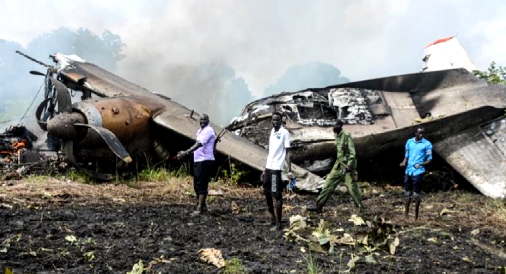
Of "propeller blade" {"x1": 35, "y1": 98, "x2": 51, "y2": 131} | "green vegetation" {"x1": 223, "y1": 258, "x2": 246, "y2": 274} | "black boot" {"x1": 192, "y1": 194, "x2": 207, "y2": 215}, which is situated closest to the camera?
"green vegetation" {"x1": 223, "y1": 258, "x2": 246, "y2": 274}

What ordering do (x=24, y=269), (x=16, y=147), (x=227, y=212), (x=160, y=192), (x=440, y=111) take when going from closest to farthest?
(x=24, y=269) → (x=227, y=212) → (x=160, y=192) → (x=16, y=147) → (x=440, y=111)

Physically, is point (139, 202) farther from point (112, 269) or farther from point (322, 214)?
point (112, 269)

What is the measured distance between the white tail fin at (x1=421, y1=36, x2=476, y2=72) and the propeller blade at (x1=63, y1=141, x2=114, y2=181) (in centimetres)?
1180

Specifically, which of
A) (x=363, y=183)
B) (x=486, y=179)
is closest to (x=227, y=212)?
(x=363, y=183)

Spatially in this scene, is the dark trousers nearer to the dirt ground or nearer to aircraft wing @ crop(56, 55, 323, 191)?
the dirt ground

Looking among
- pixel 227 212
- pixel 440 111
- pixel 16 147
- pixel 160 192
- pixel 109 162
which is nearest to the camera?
pixel 227 212

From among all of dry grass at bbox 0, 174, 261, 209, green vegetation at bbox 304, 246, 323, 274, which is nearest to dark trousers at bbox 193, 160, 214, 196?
dry grass at bbox 0, 174, 261, 209

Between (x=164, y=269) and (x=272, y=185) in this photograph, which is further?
(x=272, y=185)

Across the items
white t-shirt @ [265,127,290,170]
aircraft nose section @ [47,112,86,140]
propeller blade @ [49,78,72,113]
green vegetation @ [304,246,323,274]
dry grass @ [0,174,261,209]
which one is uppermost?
propeller blade @ [49,78,72,113]

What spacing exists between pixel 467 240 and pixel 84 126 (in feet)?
21.8

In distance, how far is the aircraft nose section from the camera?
9.12 m

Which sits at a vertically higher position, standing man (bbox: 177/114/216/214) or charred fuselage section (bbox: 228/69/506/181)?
charred fuselage section (bbox: 228/69/506/181)

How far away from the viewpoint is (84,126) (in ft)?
30.5

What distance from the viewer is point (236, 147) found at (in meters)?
10.6
